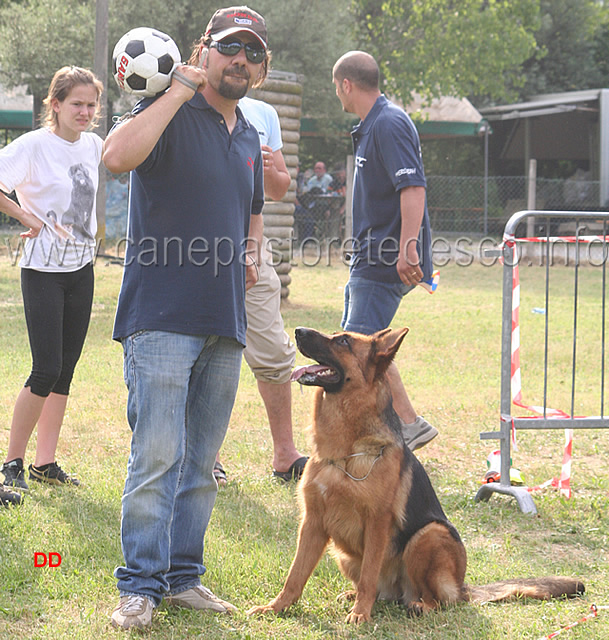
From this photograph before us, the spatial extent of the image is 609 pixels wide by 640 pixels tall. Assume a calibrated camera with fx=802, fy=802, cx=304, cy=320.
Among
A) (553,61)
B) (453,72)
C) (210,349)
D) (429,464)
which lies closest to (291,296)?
(429,464)

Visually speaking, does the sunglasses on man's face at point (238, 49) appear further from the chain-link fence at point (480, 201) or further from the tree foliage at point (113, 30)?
the chain-link fence at point (480, 201)

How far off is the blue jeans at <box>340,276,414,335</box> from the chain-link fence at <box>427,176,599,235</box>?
19692 millimetres

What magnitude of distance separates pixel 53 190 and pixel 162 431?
2378 millimetres

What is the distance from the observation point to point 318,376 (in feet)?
11.7

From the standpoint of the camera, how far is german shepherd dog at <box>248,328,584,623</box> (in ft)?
11.3

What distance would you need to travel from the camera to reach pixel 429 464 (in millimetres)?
5836

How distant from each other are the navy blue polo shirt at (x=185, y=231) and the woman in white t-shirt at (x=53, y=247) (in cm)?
173

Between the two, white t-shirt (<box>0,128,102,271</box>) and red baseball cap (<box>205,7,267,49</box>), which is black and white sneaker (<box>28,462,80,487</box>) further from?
red baseball cap (<box>205,7,267,49</box>)

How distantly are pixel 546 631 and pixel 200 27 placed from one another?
2126cm

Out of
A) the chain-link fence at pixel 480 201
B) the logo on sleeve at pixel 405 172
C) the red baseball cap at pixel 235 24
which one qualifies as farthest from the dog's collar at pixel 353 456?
the chain-link fence at pixel 480 201

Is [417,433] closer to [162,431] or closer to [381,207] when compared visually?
[381,207]

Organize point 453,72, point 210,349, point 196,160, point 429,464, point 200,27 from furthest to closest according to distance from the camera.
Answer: point 453,72
point 200,27
point 429,464
point 210,349
point 196,160

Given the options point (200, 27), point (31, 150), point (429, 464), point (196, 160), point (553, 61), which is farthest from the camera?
point (553, 61)

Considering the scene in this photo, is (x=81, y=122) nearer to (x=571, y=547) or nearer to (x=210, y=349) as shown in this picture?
(x=210, y=349)
